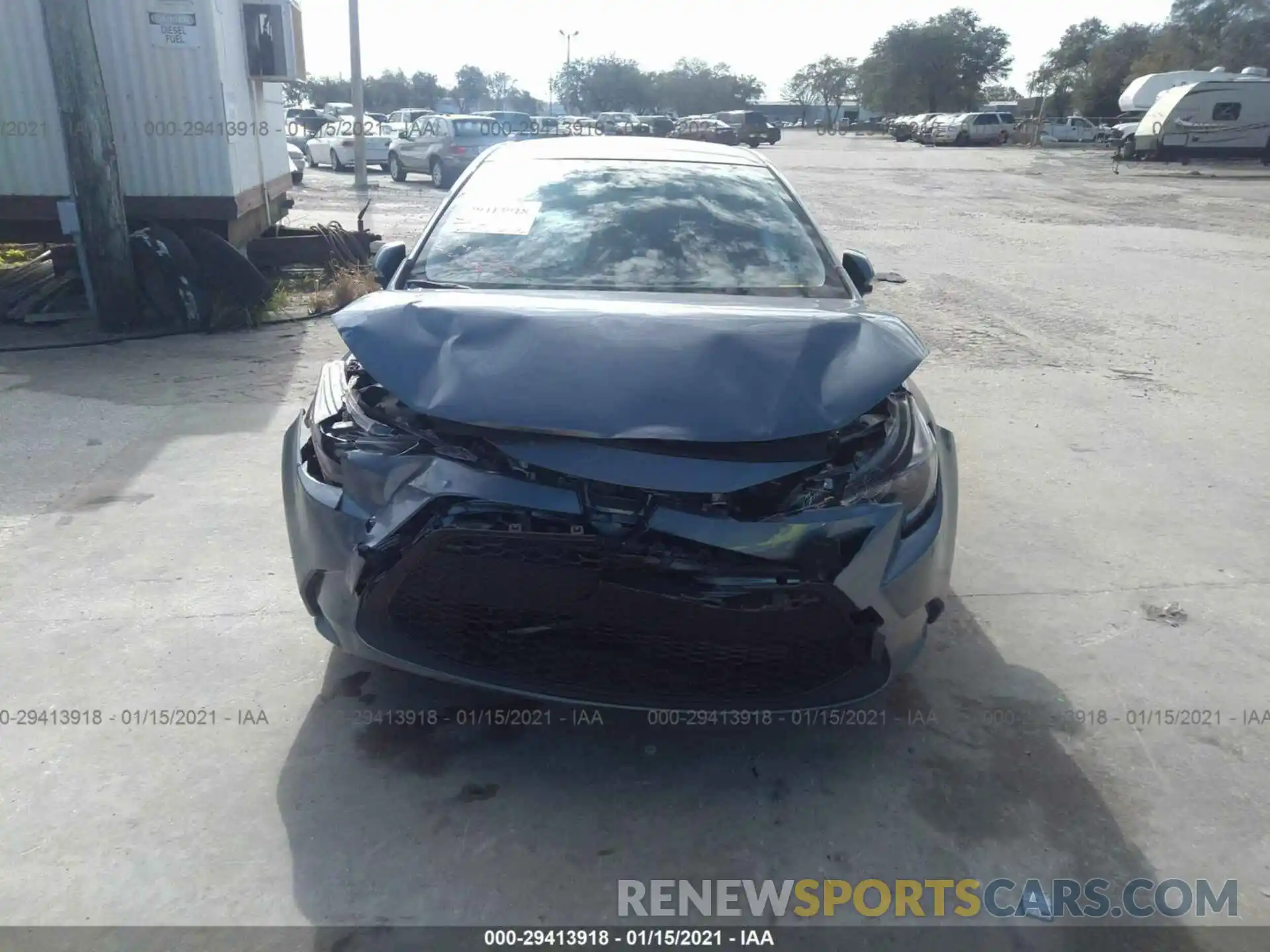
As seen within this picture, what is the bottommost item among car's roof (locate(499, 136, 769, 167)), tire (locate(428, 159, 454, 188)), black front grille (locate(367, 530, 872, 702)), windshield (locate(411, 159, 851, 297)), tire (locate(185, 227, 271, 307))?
tire (locate(428, 159, 454, 188))

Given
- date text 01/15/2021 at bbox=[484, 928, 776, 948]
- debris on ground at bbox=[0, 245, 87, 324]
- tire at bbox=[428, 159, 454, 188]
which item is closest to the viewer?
date text 01/15/2021 at bbox=[484, 928, 776, 948]

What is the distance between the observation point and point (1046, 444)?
17.7 feet

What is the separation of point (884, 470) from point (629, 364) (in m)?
0.77

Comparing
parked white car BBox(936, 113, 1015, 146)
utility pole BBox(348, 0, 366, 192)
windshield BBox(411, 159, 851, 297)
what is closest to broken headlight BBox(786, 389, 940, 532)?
windshield BBox(411, 159, 851, 297)

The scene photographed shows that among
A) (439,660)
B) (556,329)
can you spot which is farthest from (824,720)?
(556,329)

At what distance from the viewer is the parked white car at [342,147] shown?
81.1 ft

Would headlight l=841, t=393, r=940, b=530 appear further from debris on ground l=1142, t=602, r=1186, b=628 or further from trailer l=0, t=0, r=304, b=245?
trailer l=0, t=0, r=304, b=245

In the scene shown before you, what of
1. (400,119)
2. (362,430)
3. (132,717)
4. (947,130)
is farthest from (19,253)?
(947,130)

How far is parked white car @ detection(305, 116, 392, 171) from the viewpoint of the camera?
24719 mm

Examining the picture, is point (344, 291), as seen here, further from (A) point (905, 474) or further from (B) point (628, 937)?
(B) point (628, 937)

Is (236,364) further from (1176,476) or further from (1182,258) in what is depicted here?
(1182,258)

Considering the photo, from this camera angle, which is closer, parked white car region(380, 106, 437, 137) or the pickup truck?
parked white car region(380, 106, 437, 137)

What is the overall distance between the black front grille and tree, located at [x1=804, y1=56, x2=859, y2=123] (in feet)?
304

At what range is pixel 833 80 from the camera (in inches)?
3519
